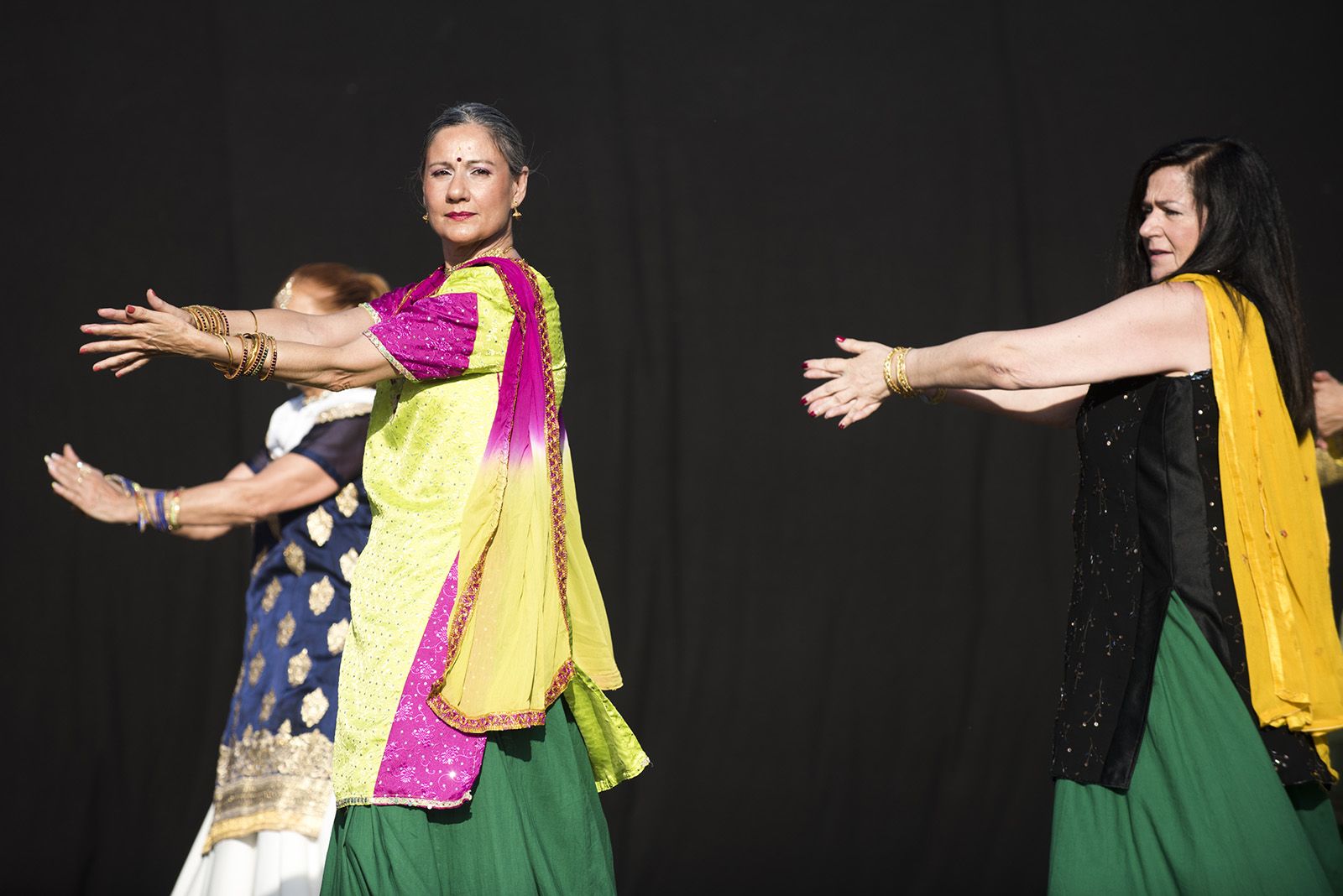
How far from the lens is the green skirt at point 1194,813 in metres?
2.17

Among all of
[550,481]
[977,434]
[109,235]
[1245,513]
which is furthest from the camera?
[977,434]

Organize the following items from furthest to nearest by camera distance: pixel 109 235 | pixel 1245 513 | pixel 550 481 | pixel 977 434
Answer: pixel 977 434 → pixel 109 235 → pixel 550 481 → pixel 1245 513

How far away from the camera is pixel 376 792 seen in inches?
91.7

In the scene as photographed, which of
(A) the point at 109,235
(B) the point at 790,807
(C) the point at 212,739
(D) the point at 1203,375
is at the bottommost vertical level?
(B) the point at 790,807

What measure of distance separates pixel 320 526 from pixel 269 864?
68 centimetres

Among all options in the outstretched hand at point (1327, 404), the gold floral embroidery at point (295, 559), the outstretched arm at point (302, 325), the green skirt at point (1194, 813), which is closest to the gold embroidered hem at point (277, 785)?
the gold floral embroidery at point (295, 559)

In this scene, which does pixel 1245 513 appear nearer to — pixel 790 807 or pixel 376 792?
pixel 376 792

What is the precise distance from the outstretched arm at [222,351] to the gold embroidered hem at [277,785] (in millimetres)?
1092

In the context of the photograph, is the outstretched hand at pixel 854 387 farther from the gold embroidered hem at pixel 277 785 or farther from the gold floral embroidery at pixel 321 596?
the gold embroidered hem at pixel 277 785

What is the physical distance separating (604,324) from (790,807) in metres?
1.52

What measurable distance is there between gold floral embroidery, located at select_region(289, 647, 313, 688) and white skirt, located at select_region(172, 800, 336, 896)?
256 mm

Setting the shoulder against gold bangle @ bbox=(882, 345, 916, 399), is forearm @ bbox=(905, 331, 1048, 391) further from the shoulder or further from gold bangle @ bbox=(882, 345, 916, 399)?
the shoulder

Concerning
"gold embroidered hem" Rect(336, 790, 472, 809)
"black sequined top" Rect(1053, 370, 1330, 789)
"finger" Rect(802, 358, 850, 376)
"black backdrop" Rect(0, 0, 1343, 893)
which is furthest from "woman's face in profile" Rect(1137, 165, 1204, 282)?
"black backdrop" Rect(0, 0, 1343, 893)

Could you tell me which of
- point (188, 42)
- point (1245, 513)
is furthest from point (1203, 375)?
point (188, 42)
